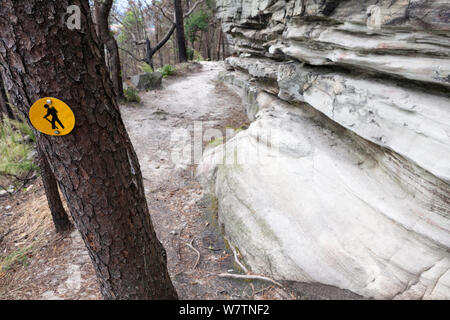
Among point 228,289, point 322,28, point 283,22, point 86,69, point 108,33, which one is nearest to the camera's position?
point 86,69

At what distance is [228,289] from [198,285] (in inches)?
13.6

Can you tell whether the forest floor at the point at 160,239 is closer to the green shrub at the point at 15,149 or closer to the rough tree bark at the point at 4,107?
the green shrub at the point at 15,149

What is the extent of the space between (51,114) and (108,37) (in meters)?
7.66

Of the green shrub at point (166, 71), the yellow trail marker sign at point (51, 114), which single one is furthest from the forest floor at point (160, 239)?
the green shrub at point (166, 71)

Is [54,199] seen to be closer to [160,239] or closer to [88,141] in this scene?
[160,239]

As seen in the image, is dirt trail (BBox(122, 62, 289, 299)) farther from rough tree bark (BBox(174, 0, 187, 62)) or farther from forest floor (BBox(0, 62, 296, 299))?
rough tree bark (BBox(174, 0, 187, 62))

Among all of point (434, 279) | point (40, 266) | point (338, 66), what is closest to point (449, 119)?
point (434, 279)

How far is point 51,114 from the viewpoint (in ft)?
4.62

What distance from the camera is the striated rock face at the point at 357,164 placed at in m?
2.21

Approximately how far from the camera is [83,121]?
1478 millimetres

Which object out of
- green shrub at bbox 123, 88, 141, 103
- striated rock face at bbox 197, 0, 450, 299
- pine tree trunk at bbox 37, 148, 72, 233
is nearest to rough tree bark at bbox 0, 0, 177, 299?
striated rock face at bbox 197, 0, 450, 299

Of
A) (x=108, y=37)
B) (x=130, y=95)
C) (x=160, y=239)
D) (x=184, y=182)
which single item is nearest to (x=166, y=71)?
(x=130, y=95)

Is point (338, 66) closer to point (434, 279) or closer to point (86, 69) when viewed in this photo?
point (434, 279)

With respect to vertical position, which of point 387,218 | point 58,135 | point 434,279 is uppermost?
point 58,135
